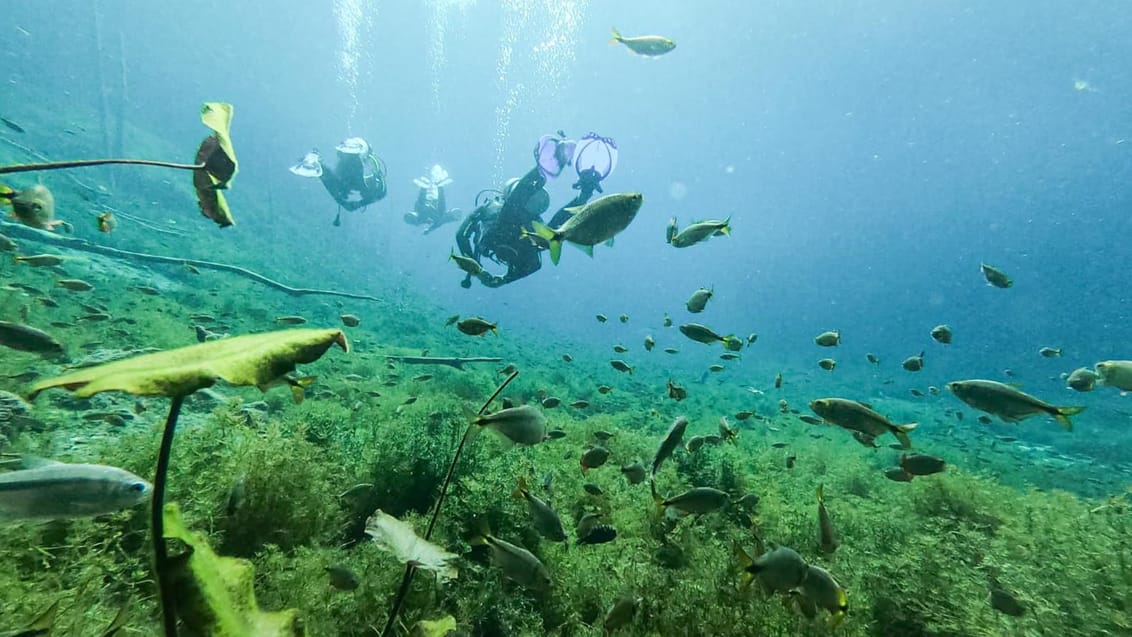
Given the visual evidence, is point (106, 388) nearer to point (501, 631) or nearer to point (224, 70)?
point (501, 631)

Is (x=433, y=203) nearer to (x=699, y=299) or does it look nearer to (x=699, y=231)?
(x=699, y=299)

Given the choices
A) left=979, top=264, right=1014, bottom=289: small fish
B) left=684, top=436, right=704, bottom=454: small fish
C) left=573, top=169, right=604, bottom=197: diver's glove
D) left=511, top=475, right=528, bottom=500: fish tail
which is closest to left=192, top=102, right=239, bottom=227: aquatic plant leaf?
left=511, top=475, right=528, bottom=500: fish tail

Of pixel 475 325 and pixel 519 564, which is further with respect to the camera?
pixel 475 325

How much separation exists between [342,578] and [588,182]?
958cm

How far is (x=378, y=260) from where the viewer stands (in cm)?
5956

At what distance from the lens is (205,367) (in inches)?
31.3

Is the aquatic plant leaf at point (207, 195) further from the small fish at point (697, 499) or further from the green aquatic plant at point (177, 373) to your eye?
the small fish at point (697, 499)

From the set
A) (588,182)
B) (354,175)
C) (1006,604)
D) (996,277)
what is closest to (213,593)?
(1006,604)

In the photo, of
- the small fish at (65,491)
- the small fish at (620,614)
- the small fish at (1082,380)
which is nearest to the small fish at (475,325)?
the small fish at (620,614)

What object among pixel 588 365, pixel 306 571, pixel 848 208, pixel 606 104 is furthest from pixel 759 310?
pixel 306 571

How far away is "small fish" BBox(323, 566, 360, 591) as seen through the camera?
2.83 m

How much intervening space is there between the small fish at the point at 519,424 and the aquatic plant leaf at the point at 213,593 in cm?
169

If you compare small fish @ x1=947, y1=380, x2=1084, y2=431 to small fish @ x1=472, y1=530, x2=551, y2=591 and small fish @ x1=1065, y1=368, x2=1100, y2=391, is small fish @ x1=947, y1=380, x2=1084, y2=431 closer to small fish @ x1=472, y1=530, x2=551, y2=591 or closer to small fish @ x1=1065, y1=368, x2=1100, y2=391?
small fish @ x1=472, y1=530, x2=551, y2=591

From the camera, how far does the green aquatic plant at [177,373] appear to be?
0.74 meters
